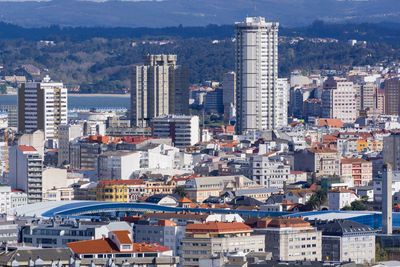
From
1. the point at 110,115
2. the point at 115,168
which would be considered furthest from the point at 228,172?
the point at 110,115

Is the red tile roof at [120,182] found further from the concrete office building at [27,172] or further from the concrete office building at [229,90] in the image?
the concrete office building at [229,90]

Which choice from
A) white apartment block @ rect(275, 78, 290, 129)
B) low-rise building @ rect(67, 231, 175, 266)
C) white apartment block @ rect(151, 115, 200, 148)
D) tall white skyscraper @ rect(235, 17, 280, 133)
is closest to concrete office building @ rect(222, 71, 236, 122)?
white apartment block @ rect(275, 78, 290, 129)

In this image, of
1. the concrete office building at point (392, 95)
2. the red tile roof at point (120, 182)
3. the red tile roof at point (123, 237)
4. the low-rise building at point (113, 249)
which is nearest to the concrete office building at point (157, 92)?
the red tile roof at point (120, 182)

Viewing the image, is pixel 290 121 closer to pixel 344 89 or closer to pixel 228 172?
pixel 344 89

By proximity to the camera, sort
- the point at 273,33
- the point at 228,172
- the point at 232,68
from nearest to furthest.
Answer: the point at 228,172 < the point at 273,33 < the point at 232,68

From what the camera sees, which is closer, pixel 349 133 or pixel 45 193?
pixel 45 193

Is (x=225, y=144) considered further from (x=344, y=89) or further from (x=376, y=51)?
(x=376, y=51)

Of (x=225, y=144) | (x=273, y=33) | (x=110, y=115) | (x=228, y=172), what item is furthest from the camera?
(x=110, y=115)
